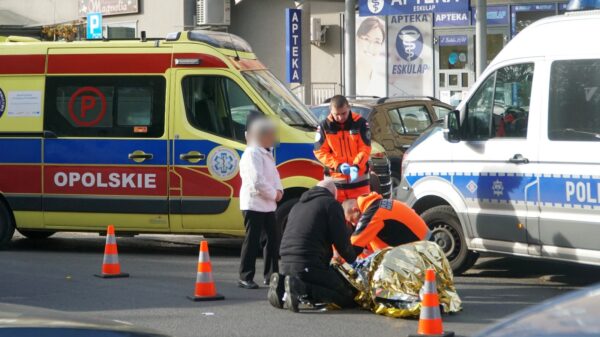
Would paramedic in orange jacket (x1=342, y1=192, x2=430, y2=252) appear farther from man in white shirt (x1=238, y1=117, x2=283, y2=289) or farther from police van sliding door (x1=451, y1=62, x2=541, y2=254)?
man in white shirt (x1=238, y1=117, x2=283, y2=289)

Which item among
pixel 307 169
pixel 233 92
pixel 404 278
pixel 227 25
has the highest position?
pixel 227 25

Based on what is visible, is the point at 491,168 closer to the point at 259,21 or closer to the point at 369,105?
the point at 369,105

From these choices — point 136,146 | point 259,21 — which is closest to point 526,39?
point 136,146

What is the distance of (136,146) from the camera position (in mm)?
12391

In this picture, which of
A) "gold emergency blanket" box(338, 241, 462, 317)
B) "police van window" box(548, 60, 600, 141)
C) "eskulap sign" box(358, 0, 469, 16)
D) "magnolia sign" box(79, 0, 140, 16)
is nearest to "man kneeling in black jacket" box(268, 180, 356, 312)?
"gold emergency blanket" box(338, 241, 462, 317)

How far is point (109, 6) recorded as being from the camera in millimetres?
32688

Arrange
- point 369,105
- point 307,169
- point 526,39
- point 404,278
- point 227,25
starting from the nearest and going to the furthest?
point 404,278 < point 526,39 < point 307,169 < point 369,105 < point 227,25

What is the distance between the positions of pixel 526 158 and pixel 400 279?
5.80ft

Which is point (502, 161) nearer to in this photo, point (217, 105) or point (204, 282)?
point (204, 282)

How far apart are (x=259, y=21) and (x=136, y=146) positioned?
1860 centimetres

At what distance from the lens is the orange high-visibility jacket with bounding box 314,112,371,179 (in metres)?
11.1

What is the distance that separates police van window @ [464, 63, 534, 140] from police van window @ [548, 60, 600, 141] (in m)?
0.30

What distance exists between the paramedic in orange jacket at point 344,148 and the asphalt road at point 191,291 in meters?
1.38

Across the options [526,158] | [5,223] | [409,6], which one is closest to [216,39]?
[5,223]
